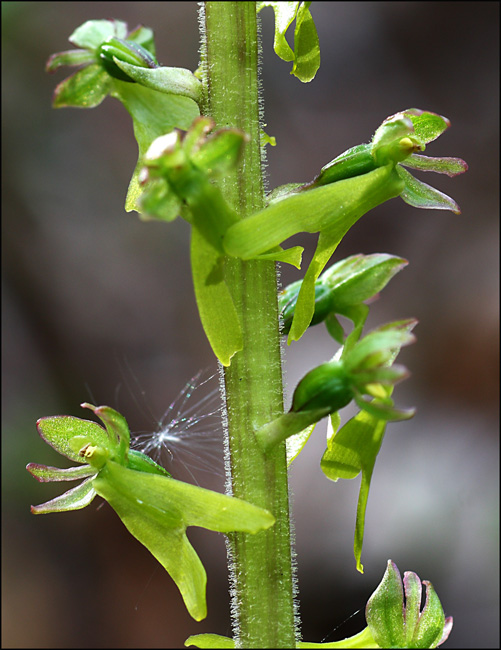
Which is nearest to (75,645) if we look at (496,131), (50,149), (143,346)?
(143,346)

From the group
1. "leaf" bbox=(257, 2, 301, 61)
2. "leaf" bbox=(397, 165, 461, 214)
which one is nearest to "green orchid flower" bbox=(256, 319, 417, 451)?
"leaf" bbox=(397, 165, 461, 214)

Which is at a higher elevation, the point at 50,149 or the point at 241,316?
the point at 50,149

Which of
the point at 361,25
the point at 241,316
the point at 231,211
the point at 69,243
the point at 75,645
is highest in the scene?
the point at 361,25

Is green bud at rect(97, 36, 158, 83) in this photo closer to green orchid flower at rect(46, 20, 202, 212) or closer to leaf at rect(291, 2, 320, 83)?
green orchid flower at rect(46, 20, 202, 212)

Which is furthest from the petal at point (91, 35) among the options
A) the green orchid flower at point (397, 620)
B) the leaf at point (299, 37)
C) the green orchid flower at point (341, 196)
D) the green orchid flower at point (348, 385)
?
the green orchid flower at point (397, 620)

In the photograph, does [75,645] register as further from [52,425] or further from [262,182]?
[262,182]

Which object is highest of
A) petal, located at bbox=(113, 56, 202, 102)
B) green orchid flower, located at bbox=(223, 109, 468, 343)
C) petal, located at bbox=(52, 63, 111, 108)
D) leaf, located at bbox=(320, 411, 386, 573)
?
petal, located at bbox=(52, 63, 111, 108)

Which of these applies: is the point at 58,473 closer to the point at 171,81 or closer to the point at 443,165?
the point at 171,81
